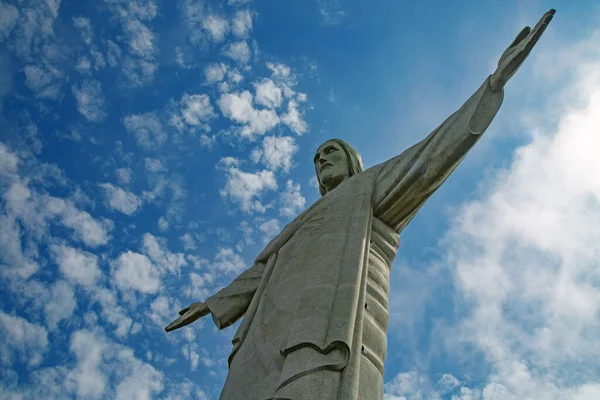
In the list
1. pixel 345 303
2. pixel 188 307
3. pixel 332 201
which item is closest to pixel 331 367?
pixel 345 303

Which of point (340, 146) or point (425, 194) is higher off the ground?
point (340, 146)

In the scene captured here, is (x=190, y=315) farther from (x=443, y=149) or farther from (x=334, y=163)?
(x=443, y=149)

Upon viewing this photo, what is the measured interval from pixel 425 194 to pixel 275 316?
9.23ft

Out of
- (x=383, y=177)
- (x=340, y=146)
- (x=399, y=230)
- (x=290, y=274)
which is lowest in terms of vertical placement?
(x=290, y=274)

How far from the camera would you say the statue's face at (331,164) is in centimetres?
1045

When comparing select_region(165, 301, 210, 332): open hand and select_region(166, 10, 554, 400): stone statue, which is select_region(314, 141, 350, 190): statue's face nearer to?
select_region(166, 10, 554, 400): stone statue

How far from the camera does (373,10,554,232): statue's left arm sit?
26.5 ft

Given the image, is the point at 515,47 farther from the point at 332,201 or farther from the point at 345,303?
the point at 345,303

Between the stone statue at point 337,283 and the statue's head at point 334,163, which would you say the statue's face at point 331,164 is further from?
the stone statue at point 337,283

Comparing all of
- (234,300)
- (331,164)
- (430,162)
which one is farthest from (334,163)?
(234,300)

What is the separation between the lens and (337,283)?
659 cm

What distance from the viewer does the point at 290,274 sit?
7.50 metres

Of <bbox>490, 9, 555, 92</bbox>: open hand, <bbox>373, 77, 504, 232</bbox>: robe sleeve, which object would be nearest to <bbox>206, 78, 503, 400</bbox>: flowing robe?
<bbox>373, 77, 504, 232</bbox>: robe sleeve

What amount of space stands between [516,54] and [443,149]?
4.75ft
